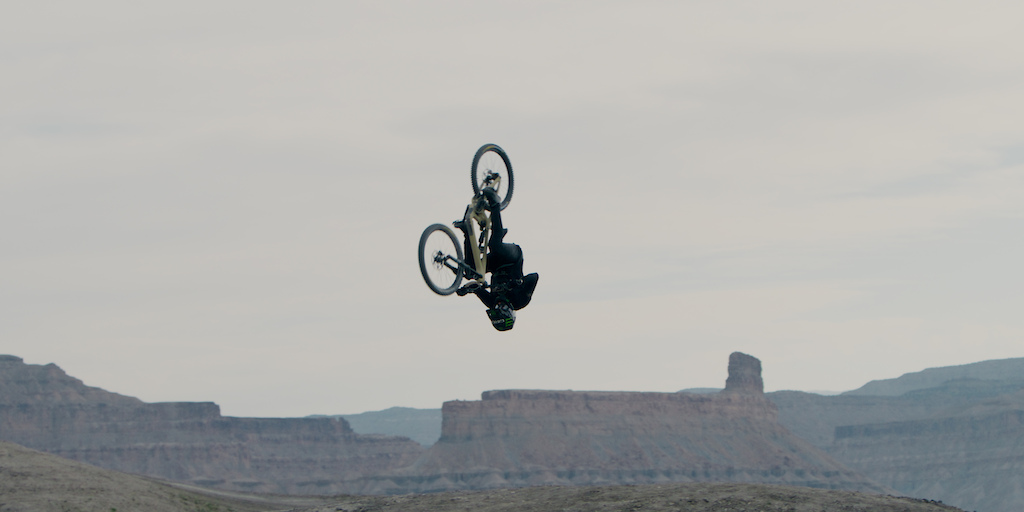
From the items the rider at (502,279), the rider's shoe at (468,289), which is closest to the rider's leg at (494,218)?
the rider at (502,279)

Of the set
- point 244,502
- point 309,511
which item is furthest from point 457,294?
point 244,502

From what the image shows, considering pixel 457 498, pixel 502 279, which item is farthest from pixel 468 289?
pixel 457 498

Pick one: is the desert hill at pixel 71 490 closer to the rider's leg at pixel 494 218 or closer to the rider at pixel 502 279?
the rider at pixel 502 279

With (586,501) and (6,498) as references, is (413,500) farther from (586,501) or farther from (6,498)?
(6,498)

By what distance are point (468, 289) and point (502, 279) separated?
1.74m

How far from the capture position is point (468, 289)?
111 feet

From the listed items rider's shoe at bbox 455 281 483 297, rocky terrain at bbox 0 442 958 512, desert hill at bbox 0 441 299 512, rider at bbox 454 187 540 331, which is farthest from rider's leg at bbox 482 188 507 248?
desert hill at bbox 0 441 299 512

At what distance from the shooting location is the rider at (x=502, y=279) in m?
34.9

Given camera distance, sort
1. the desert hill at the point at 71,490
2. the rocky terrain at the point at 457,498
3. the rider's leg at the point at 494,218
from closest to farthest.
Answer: the rider's leg at the point at 494,218
the rocky terrain at the point at 457,498
the desert hill at the point at 71,490

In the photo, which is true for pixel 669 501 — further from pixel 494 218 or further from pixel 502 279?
pixel 494 218

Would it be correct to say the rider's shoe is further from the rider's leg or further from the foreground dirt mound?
the foreground dirt mound

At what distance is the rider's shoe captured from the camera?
33.6 m

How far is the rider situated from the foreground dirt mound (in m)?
18.8

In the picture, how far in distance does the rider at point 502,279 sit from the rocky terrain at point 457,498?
1876cm
